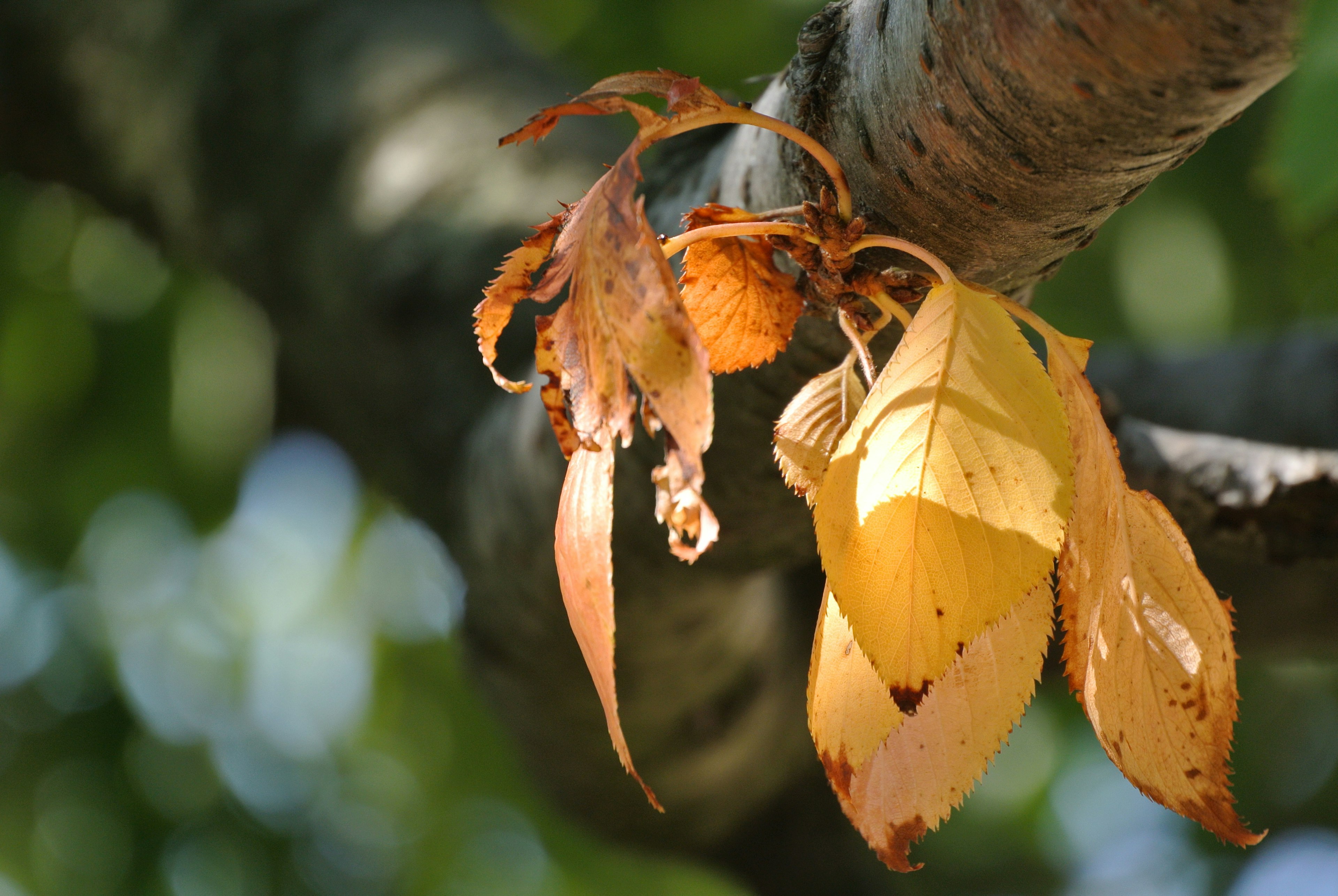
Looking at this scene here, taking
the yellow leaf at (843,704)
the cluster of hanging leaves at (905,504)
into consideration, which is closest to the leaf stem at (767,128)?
the cluster of hanging leaves at (905,504)

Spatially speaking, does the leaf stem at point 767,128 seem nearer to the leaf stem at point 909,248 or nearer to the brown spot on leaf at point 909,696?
the leaf stem at point 909,248

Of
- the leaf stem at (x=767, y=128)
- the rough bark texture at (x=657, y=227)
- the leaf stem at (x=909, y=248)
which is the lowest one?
the rough bark texture at (x=657, y=227)

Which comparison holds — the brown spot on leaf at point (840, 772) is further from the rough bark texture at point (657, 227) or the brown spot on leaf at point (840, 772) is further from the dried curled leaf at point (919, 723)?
the rough bark texture at point (657, 227)

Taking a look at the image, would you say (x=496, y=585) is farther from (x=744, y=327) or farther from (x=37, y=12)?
(x=37, y=12)

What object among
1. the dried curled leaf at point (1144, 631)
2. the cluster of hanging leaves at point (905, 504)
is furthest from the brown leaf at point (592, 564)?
the dried curled leaf at point (1144, 631)

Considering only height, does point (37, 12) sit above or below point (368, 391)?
above

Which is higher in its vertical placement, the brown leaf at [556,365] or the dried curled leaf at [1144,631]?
the brown leaf at [556,365]

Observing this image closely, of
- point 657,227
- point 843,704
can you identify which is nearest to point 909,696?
point 843,704

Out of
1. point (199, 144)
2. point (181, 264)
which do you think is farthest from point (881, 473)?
point (181, 264)

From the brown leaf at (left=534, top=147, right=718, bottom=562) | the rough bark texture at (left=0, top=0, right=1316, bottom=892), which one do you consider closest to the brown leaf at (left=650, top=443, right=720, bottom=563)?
the brown leaf at (left=534, top=147, right=718, bottom=562)
